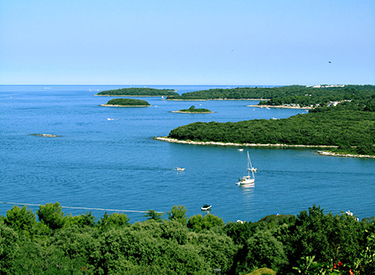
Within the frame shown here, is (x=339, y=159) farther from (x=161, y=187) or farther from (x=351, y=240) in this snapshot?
(x=351, y=240)

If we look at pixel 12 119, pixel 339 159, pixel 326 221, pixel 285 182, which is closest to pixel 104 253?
pixel 326 221

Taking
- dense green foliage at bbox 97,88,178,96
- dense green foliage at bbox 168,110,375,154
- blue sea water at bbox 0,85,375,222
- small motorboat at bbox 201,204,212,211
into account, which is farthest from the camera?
dense green foliage at bbox 97,88,178,96

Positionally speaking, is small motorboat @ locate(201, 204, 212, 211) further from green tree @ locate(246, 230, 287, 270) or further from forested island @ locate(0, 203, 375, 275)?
green tree @ locate(246, 230, 287, 270)

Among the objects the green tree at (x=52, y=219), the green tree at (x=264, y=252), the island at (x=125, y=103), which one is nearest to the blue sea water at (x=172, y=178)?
the green tree at (x=52, y=219)

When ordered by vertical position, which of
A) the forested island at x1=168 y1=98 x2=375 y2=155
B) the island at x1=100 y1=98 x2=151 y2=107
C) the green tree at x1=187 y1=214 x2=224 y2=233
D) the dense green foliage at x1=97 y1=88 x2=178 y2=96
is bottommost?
the green tree at x1=187 y1=214 x2=224 y2=233

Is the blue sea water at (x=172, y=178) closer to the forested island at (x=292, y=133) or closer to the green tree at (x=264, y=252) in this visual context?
the forested island at (x=292, y=133)

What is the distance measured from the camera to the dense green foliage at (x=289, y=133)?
150ft

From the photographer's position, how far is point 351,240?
36.7ft

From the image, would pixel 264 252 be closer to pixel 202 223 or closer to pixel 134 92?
pixel 202 223

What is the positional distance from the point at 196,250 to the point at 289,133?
37077mm

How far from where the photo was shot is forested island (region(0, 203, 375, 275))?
1069cm

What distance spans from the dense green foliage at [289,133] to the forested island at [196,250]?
31454mm

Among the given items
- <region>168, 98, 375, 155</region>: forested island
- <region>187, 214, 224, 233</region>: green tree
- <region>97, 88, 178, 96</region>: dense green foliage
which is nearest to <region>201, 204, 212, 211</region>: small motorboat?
<region>187, 214, 224, 233</region>: green tree

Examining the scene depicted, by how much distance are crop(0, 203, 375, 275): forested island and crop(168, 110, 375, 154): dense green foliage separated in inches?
1238
